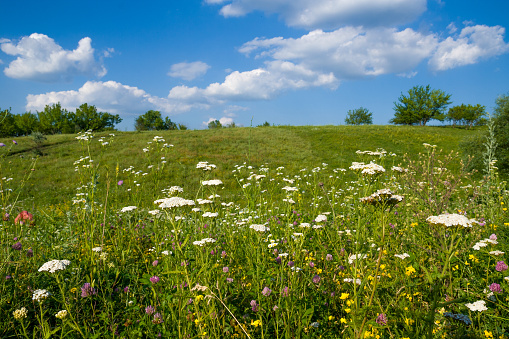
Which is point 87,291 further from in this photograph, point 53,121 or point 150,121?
point 150,121

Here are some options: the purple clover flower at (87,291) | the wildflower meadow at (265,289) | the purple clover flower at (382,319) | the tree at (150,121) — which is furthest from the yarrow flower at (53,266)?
the tree at (150,121)

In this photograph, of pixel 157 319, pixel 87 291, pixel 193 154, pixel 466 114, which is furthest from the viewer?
pixel 466 114

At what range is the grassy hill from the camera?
47.3 ft

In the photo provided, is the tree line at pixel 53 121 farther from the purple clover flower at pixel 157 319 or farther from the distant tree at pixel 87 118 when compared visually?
the purple clover flower at pixel 157 319

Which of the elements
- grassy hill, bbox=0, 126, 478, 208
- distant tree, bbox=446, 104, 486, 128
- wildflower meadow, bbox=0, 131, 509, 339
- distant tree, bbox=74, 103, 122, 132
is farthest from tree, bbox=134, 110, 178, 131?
wildflower meadow, bbox=0, 131, 509, 339

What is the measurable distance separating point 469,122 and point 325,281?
198ft

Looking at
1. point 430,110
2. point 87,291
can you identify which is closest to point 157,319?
point 87,291

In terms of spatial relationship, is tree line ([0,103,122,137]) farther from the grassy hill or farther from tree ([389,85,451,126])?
tree ([389,85,451,126])

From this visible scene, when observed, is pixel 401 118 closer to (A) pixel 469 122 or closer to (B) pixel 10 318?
(A) pixel 469 122

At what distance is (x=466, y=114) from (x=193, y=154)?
49265 mm

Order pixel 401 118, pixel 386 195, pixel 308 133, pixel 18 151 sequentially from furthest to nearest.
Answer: pixel 401 118 < pixel 308 133 < pixel 18 151 < pixel 386 195

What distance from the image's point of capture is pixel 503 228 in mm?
4113

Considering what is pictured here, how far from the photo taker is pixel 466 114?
46.9 meters

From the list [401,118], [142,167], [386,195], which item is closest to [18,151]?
[142,167]
